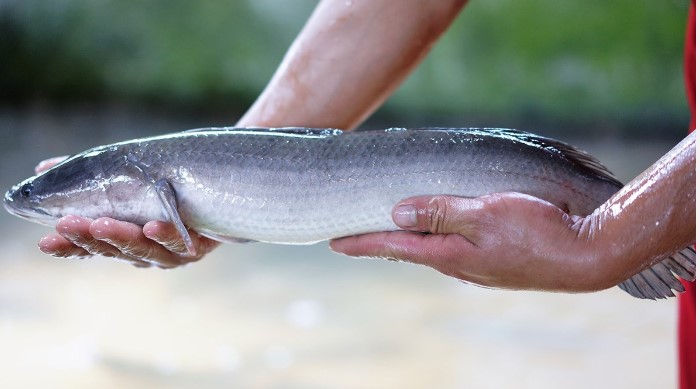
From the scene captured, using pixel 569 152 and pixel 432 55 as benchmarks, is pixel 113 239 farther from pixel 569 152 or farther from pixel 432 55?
pixel 432 55

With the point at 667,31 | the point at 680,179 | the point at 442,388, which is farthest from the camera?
the point at 667,31

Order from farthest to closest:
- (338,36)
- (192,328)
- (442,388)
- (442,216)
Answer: (192,328)
(442,388)
(338,36)
(442,216)

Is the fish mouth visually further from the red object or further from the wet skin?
the red object

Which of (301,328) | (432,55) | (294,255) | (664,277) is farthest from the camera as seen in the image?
(432,55)

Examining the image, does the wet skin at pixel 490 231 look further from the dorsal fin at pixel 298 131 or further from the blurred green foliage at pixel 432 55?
the blurred green foliage at pixel 432 55

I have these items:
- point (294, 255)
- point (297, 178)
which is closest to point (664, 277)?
point (297, 178)

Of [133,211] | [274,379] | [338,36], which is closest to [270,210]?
[133,211]

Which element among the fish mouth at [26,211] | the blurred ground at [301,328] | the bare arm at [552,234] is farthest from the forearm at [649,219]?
the blurred ground at [301,328]

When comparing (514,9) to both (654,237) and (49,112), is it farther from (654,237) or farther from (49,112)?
(654,237)
